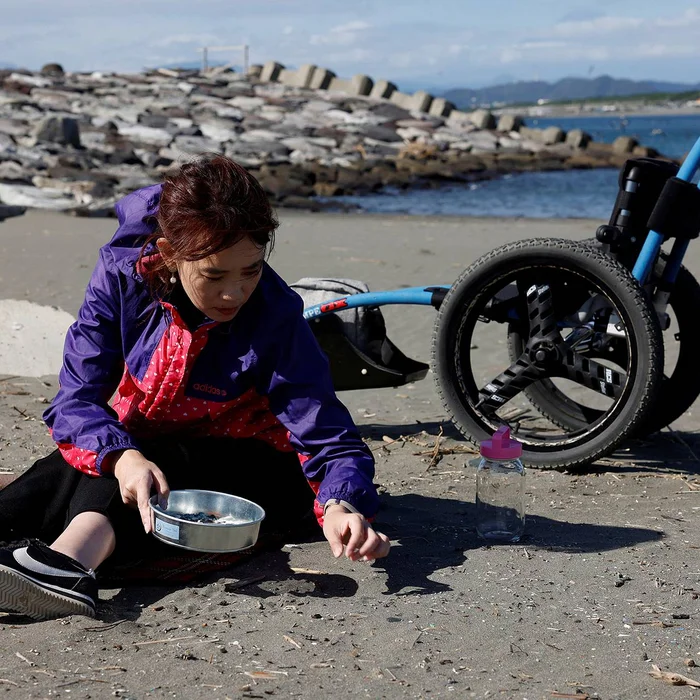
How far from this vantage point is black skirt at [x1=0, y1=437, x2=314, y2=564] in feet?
10.4

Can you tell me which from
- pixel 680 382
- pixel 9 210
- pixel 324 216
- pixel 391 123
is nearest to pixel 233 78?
pixel 391 123

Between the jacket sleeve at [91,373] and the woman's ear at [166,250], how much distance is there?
0.79ft

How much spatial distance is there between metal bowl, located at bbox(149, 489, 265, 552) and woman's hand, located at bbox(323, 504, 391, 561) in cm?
25

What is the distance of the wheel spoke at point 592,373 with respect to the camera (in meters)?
4.18

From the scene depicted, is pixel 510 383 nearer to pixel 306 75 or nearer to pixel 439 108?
pixel 439 108

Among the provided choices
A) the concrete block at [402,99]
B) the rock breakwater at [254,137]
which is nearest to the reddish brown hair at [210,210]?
the rock breakwater at [254,137]

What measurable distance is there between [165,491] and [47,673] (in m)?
0.64

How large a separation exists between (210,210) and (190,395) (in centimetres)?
67

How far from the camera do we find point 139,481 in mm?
2963

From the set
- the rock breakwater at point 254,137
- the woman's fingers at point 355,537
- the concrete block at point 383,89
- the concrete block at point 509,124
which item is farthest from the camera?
the concrete block at point 383,89

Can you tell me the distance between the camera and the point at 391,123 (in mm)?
32469

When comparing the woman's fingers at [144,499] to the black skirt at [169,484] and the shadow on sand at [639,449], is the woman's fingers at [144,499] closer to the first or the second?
the black skirt at [169,484]

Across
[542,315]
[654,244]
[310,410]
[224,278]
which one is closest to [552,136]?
[654,244]

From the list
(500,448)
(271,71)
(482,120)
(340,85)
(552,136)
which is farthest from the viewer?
(271,71)
